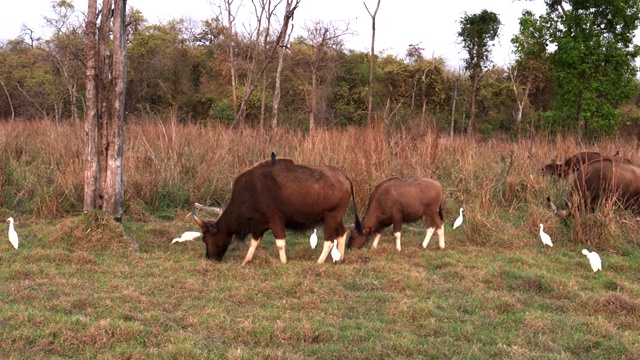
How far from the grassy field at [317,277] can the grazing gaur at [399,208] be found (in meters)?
0.30

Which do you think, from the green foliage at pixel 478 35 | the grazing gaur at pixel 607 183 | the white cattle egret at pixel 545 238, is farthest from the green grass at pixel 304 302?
the green foliage at pixel 478 35

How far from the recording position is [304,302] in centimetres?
587

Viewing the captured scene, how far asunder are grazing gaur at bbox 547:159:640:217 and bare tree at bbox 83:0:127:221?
682 cm

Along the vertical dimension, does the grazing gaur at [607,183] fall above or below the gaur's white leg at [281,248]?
above

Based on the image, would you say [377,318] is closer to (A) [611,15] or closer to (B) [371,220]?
(B) [371,220]

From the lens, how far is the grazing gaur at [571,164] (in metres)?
10.8

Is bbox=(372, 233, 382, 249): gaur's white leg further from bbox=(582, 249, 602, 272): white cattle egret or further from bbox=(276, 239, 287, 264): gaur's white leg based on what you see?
bbox=(582, 249, 602, 272): white cattle egret

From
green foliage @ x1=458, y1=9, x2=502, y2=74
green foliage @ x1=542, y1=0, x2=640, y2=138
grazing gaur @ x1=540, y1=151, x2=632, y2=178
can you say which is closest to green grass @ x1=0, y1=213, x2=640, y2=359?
grazing gaur @ x1=540, y1=151, x2=632, y2=178

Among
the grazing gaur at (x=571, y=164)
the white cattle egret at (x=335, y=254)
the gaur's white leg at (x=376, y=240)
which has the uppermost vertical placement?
the grazing gaur at (x=571, y=164)

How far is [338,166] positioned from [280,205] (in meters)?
3.85

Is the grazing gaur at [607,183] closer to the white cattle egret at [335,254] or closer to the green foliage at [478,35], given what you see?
the white cattle egret at [335,254]

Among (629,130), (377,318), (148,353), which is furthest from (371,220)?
(629,130)

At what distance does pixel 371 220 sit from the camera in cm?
859

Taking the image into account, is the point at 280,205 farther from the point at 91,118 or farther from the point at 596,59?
the point at 596,59
